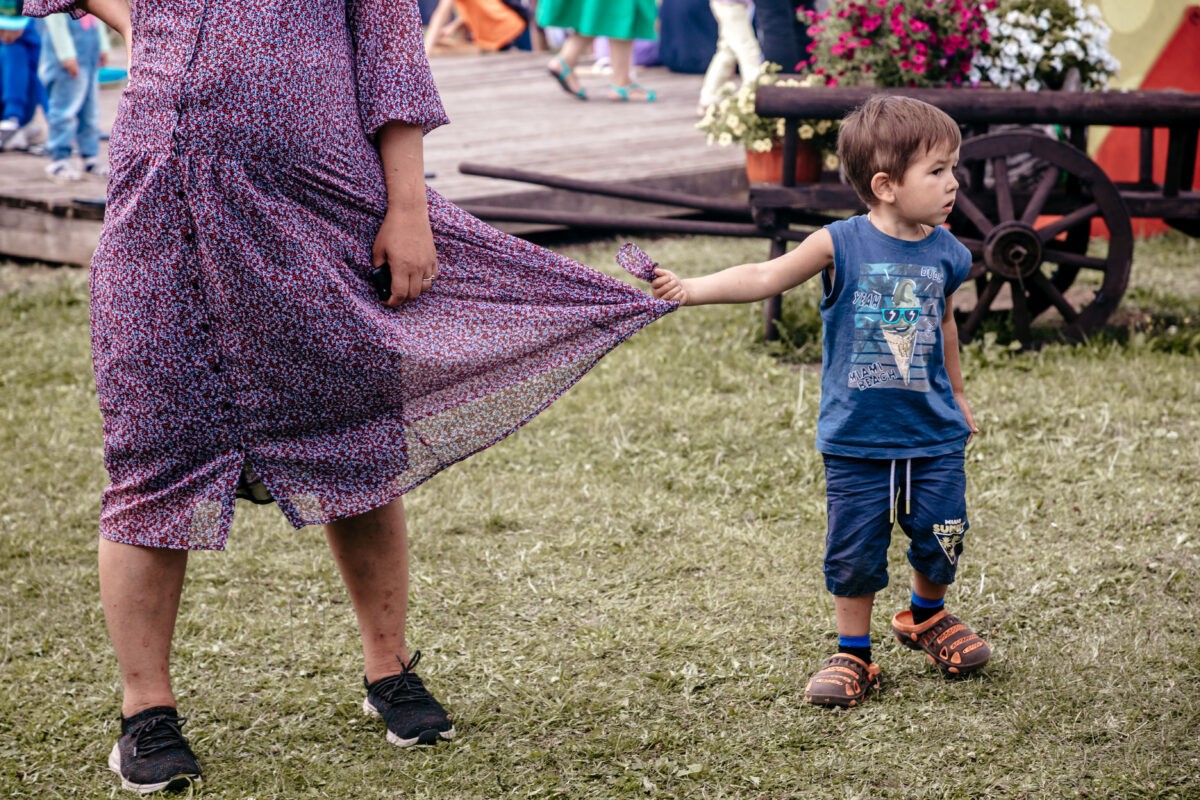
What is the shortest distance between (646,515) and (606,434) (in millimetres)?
722

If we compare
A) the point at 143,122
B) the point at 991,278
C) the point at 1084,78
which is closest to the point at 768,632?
the point at 143,122

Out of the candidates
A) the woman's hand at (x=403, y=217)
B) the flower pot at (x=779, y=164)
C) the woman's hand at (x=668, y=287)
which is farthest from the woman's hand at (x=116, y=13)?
the flower pot at (x=779, y=164)

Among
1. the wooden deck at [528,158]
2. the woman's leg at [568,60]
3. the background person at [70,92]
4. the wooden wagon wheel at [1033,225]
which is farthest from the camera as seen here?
the woman's leg at [568,60]

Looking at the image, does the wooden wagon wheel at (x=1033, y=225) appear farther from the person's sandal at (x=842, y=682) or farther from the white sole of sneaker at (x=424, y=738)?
the white sole of sneaker at (x=424, y=738)

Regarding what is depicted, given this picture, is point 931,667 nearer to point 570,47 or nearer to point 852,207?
point 852,207

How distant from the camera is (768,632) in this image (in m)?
3.21

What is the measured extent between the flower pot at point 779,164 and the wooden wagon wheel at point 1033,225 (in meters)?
0.58

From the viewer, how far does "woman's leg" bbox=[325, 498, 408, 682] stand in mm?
2674

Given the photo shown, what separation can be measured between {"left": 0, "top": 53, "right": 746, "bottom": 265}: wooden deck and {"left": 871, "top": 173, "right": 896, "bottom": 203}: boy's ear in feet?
14.7

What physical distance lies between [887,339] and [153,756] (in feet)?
5.37

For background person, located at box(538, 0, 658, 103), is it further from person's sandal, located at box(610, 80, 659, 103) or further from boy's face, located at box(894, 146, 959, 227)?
boy's face, located at box(894, 146, 959, 227)

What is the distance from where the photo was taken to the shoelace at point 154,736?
101 inches

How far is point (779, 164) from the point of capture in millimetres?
5797

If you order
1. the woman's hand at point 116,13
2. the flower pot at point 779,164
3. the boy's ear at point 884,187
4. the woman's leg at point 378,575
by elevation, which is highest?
the woman's hand at point 116,13
